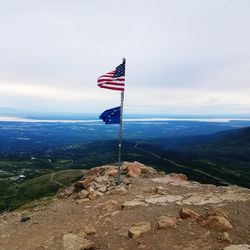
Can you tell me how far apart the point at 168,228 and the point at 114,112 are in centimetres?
1204

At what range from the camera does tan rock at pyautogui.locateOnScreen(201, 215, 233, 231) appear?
63.1ft

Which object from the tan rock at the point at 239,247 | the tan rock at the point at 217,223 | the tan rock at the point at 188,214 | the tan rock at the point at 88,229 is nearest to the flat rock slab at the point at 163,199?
the tan rock at the point at 188,214

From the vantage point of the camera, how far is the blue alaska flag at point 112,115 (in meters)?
29.5

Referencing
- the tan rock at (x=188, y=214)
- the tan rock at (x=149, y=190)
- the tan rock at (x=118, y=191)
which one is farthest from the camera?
the tan rock at (x=149, y=190)

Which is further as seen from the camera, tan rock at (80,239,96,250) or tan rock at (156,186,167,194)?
tan rock at (156,186,167,194)

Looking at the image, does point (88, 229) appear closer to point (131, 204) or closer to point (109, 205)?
point (109, 205)

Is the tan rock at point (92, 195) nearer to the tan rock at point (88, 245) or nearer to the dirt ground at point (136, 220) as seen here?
the dirt ground at point (136, 220)

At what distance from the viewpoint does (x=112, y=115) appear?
1164 inches

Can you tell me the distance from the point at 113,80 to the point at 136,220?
11.3 meters

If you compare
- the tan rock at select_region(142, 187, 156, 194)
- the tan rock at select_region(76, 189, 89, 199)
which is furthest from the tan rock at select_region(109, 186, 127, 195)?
the tan rock at select_region(76, 189, 89, 199)

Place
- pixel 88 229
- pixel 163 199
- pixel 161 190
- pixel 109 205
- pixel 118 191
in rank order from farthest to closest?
1. pixel 161 190
2. pixel 118 191
3. pixel 163 199
4. pixel 109 205
5. pixel 88 229

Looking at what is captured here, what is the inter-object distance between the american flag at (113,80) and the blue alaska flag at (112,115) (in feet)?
6.04

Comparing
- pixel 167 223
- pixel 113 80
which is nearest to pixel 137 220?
pixel 167 223

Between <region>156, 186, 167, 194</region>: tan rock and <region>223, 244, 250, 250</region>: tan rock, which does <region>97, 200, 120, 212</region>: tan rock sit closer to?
<region>156, 186, 167, 194</region>: tan rock
